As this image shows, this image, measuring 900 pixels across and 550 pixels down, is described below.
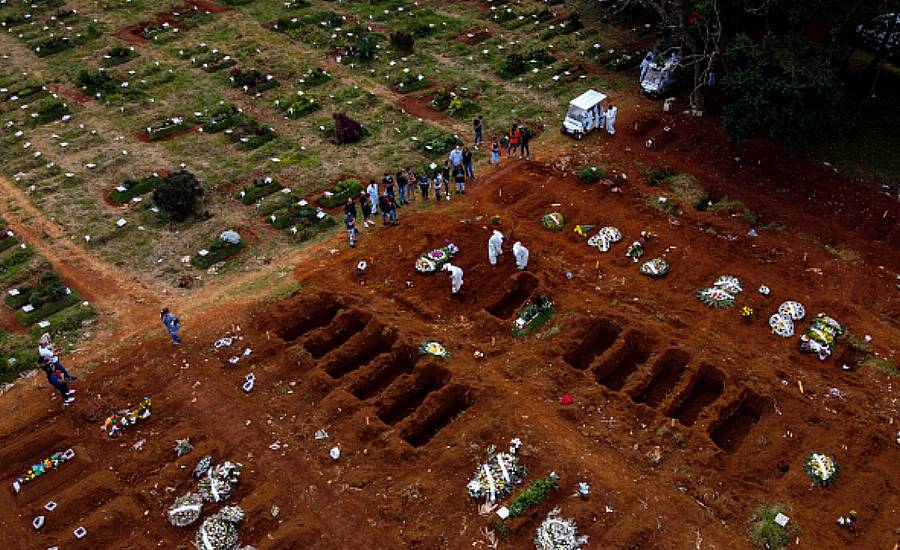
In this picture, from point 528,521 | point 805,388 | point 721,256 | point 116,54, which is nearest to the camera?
point 528,521

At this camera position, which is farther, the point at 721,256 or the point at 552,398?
the point at 721,256

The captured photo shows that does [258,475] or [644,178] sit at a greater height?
[644,178]

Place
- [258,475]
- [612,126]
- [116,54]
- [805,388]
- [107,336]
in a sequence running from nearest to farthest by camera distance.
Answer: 1. [258,475]
2. [805,388]
3. [107,336]
4. [612,126]
5. [116,54]

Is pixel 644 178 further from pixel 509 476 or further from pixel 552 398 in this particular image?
pixel 509 476

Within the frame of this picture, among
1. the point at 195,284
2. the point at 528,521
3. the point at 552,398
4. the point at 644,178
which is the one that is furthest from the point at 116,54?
the point at 528,521

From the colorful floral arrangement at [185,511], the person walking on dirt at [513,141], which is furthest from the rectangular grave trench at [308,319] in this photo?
the person walking on dirt at [513,141]

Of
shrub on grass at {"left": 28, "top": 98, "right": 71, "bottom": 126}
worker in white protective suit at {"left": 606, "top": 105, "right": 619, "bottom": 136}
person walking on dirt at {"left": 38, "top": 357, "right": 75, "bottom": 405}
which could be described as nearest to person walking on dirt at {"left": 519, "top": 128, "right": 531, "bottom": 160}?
worker in white protective suit at {"left": 606, "top": 105, "right": 619, "bottom": 136}

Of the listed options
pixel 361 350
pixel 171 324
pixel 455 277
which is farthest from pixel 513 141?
pixel 171 324
